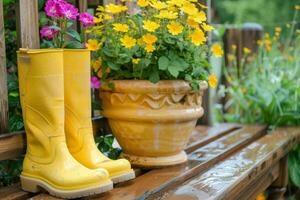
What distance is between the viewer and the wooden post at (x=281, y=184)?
2.62 m

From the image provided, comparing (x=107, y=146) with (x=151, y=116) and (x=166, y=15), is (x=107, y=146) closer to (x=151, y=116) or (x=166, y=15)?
(x=151, y=116)

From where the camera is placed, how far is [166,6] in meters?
1.61

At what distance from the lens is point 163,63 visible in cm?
159

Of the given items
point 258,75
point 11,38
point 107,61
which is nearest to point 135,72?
point 107,61

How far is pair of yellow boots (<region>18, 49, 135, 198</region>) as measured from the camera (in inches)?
52.7

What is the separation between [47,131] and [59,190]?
180 millimetres

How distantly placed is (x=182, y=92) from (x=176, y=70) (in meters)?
0.10

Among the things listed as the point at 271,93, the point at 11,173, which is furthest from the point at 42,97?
the point at 271,93

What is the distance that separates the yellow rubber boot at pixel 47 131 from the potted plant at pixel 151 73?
0.28 metres

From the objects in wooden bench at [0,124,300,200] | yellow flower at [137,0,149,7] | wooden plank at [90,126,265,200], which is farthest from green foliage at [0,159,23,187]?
yellow flower at [137,0,149,7]

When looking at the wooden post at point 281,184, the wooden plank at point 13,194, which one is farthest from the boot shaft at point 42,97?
the wooden post at point 281,184

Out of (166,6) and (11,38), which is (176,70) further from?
(11,38)

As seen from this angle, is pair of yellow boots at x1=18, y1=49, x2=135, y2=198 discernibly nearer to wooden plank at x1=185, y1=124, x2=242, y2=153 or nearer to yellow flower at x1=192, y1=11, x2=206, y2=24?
yellow flower at x1=192, y1=11, x2=206, y2=24

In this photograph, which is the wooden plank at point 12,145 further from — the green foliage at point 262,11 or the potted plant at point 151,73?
the green foliage at point 262,11
